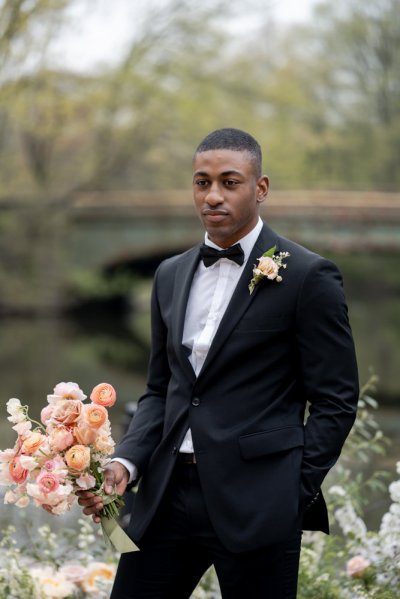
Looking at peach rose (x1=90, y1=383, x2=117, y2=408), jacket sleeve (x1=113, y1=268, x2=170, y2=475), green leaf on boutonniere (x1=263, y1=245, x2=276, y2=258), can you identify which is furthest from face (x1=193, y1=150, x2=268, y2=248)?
peach rose (x1=90, y1=383, x2=117, y2=408)

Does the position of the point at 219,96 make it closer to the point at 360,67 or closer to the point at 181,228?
the point at 181,228

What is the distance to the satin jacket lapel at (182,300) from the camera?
287 centimetres

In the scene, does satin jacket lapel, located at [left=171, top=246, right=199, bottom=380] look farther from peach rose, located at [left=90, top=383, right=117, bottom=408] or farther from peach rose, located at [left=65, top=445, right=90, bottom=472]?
peach rose, located at [left=65, top=445, right=90, bottom=472]

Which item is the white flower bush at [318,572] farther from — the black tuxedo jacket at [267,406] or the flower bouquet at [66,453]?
the flower bouquet at [66,453]

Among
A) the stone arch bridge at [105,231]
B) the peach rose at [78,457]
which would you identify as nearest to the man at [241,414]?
the peach rose at [78,457]

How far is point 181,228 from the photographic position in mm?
28156

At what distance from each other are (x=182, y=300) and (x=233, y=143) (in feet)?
1.60

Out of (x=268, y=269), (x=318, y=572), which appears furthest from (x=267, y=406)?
(x=318, y=572)

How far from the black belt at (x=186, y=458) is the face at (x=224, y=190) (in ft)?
2.07

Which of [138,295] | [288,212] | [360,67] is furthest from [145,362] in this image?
[138,295]

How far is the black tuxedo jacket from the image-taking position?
2697mm

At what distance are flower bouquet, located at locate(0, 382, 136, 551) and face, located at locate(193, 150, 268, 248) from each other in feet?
1.88

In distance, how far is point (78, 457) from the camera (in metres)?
2.65

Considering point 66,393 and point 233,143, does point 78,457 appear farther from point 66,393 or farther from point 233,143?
point 233,143
